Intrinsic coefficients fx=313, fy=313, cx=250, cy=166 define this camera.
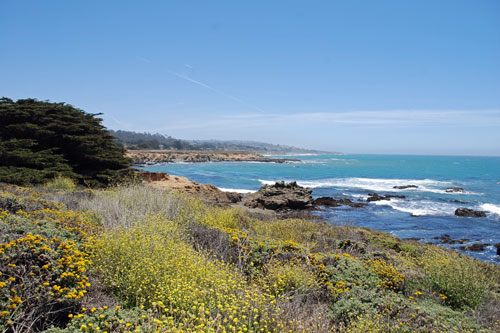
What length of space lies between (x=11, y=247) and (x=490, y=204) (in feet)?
121

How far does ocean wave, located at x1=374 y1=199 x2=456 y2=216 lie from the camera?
25.0 metres

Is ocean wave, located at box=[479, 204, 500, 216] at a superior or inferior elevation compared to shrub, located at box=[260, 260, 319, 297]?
inferior

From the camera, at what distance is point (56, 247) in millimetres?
4270

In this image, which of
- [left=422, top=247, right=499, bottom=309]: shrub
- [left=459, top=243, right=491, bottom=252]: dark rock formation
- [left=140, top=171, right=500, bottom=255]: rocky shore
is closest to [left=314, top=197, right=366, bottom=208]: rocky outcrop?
[left=140, top=171, right=500, bottom=255]: rocky shore

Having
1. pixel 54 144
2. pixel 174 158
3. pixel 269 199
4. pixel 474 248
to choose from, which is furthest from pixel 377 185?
pixel 174 158

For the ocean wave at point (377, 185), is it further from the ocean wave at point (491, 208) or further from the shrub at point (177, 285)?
the shrub at point (177, 285)

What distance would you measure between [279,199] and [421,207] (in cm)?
1293

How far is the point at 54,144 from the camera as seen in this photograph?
1933 cm

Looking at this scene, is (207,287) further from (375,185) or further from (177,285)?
(375,185)

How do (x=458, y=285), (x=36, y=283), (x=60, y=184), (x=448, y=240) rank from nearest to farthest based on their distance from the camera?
(x=36, y=283) < (x=458, y=285) < (x=60, y=184) < (x=448, y=240)

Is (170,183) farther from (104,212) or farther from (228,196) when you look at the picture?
(104,212)

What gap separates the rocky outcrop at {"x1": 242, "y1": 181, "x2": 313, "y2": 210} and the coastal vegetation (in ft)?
57.3

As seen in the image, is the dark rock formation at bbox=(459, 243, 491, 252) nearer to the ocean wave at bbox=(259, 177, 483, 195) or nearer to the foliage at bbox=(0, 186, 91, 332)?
the foliage at bbox=(0, 186, 91, 332)

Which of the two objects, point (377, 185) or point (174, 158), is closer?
point (377, 185)
